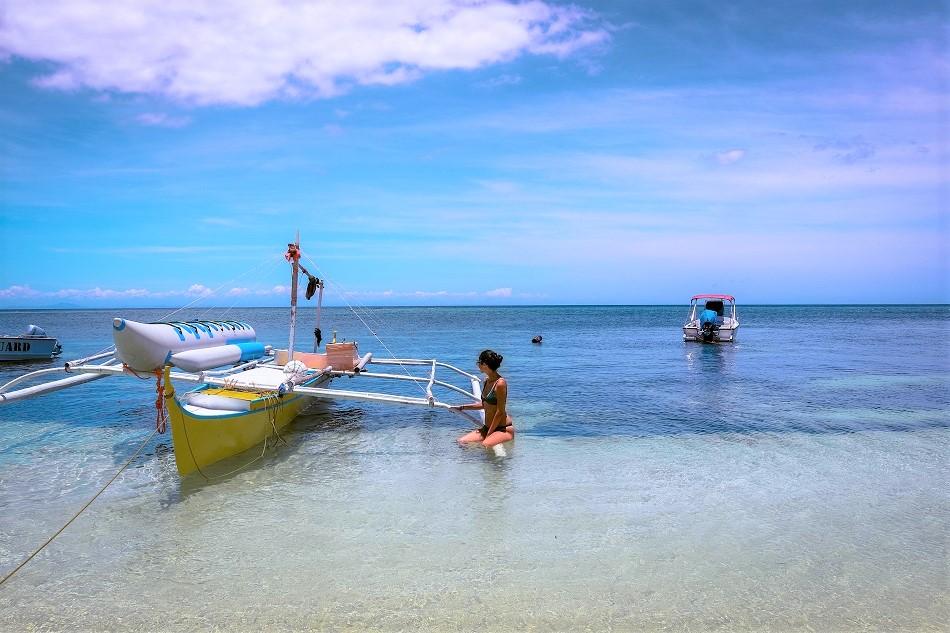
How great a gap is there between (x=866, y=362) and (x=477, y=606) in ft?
76.9

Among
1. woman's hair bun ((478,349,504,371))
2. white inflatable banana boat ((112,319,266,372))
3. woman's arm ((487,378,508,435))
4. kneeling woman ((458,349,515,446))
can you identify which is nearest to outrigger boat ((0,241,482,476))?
white inflatable banana boat ((112,319,266,372))

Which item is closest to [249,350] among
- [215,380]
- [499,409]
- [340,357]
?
[215,380]

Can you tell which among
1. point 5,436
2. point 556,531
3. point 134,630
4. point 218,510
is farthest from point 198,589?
point 5,436

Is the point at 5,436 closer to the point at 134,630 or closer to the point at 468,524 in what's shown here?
the point at 134,630

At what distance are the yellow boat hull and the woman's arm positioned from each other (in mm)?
3453

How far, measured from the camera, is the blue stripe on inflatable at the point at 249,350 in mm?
9547

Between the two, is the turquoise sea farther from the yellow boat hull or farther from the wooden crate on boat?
the wooden crate on boat

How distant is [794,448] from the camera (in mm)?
9383

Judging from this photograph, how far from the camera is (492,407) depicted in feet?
31.0

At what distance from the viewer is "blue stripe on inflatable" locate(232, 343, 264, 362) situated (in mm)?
9547

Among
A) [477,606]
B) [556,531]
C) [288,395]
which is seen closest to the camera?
[477,606]

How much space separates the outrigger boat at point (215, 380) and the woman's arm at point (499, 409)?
0.95 metres

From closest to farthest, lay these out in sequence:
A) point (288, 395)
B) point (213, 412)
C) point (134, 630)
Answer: point (134, 630) → point (213, 412) → point (288, 395)

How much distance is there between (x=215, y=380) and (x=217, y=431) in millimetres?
999
